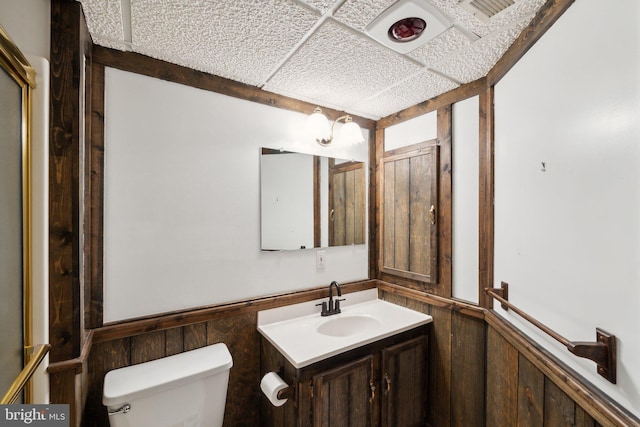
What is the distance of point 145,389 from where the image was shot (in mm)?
1155

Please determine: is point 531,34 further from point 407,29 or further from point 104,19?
point 104,19

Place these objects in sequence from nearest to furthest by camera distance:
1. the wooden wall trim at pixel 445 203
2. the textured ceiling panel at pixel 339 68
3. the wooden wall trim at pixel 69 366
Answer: the wooden wall trim at pixel 69 366 < the textured ceiling panel at pixel 339 68 < the wooden wall trim at pixel 445 203

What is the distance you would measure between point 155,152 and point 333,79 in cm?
104

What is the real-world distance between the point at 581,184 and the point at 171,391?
69.1 inches

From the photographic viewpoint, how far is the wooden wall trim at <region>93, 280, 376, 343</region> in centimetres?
129

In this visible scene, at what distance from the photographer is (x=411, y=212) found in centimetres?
193

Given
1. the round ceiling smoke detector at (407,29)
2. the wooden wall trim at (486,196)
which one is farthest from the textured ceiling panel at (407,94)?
the round ceiling smoke detector at (407,29)

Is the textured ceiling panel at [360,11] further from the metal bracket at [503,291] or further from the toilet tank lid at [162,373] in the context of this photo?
the toilet tank lid at [162,373]

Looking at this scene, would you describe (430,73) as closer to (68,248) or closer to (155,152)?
(155,152)

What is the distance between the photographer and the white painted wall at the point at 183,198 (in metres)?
1.32

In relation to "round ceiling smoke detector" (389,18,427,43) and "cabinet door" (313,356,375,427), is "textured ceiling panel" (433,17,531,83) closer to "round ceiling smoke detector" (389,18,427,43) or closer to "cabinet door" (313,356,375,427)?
"round ceiling smoke detector" (389,18,427,43)

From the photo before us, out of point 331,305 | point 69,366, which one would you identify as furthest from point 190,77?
point 331,305

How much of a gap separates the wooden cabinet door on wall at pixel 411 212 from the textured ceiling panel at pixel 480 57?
0.44 metres

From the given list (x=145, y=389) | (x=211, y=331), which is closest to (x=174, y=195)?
(x=211, y=331)
